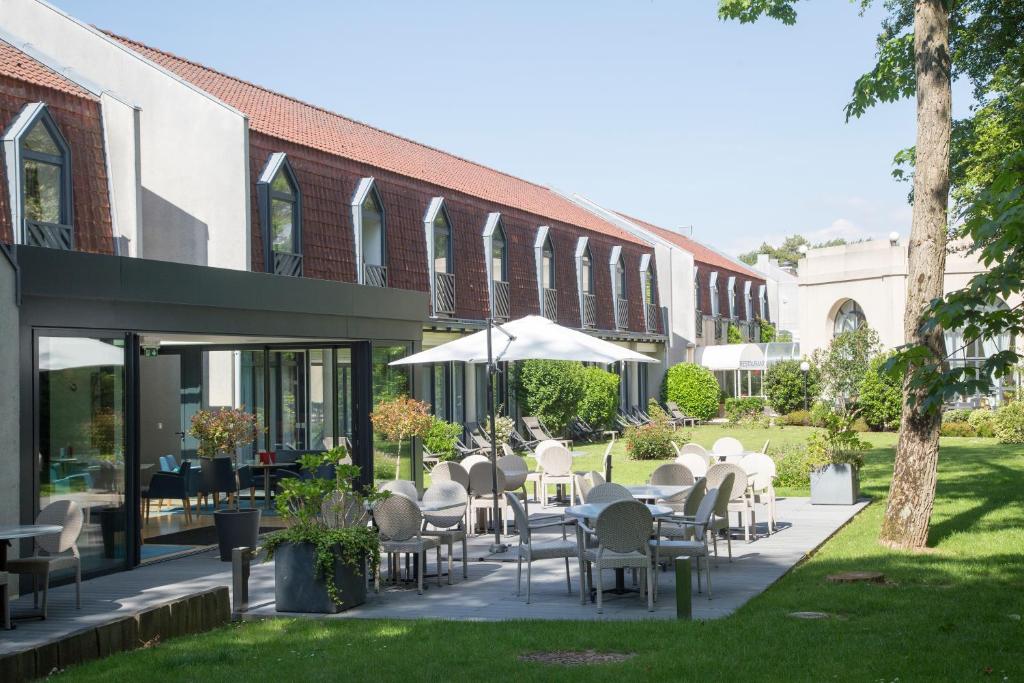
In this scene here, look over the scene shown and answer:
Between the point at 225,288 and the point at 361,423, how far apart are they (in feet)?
10.4

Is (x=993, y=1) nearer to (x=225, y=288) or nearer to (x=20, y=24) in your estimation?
(x=225, y=288)

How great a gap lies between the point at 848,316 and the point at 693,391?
6.50 metres

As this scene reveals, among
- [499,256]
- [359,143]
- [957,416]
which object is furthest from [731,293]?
[359,143]

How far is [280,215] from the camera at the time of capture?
2048 centimetres

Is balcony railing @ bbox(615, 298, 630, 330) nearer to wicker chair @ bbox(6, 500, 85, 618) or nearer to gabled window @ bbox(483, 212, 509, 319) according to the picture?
gabled window @ bbox(483, 212, 509, 319)

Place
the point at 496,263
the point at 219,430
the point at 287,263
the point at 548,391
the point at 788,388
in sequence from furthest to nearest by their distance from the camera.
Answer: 1. the point at 788,388
2. the point at 496,263
3. the point at 548,391
4. the point at 287,263
5. the point at 219,430

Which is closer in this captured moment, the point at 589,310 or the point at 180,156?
the point at 180,156

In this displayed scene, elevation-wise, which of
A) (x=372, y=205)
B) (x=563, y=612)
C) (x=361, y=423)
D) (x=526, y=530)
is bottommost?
(x=563, y=612)

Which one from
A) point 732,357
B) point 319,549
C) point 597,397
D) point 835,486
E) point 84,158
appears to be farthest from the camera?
point 732,357

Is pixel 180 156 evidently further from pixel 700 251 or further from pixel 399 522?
pixel 700 251

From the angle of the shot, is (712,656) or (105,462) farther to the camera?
(105,462)

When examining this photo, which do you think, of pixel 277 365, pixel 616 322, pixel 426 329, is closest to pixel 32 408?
pixel 277 365

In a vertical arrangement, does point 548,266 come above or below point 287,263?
above

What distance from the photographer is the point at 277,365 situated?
16.3 m
